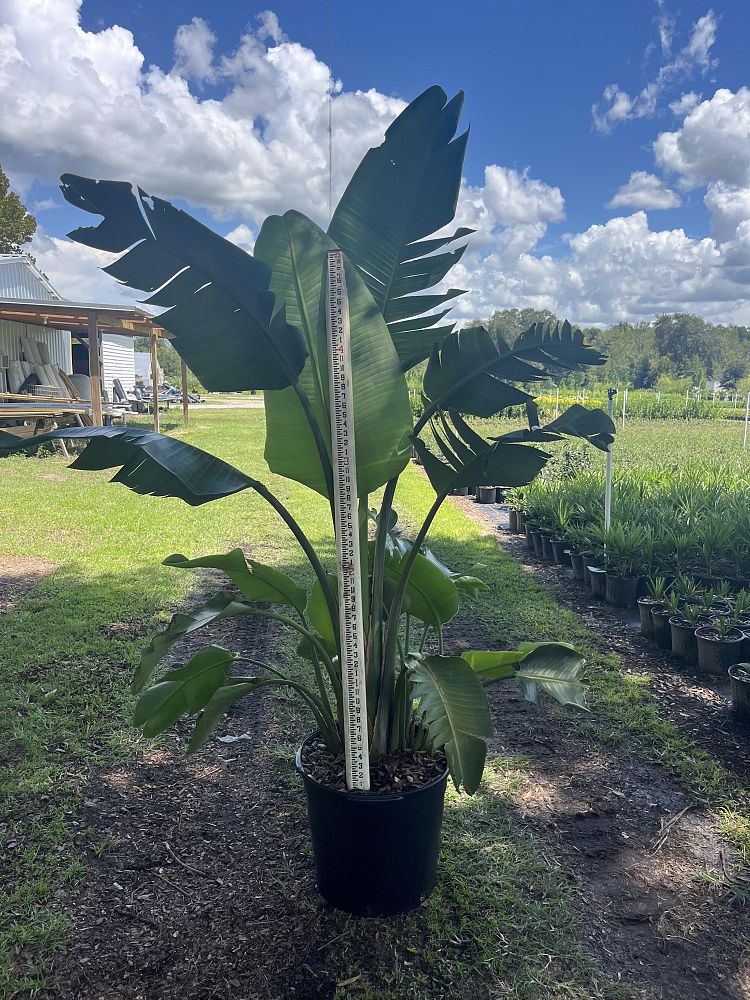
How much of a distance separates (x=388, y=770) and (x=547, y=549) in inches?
199

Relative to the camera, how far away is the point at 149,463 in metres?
2.02

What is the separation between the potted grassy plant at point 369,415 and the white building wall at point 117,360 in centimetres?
2458

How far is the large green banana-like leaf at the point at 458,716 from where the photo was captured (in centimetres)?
190

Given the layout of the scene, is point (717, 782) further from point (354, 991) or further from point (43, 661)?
point (43, 661)

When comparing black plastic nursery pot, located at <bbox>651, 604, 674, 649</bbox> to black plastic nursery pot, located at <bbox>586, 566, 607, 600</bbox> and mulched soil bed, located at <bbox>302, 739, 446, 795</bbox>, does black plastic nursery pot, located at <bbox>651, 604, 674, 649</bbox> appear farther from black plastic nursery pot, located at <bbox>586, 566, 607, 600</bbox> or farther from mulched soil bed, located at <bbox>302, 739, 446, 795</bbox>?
mulched soil bed, located at <bbox>302, 739, 446, 795</bbox>

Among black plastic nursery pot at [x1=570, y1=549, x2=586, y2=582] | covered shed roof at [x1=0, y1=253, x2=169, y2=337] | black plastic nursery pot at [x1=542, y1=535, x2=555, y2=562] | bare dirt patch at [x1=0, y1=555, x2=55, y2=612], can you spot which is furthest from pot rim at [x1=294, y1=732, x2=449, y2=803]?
covered shed roof at [x1=0, y1=253, x2=169, y2=337]

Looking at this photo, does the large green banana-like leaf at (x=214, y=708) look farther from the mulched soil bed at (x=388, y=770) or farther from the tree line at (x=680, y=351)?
the tree line at (x=680, y=351)

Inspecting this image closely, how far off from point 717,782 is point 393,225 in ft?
8.53

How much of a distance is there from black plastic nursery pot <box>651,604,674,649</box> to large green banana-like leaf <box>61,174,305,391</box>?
347 cm

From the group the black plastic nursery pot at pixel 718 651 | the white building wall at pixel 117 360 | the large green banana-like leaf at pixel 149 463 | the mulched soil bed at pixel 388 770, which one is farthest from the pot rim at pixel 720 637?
Result: the white building wall at pixel 117 360

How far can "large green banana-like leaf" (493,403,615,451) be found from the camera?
2.04 metres

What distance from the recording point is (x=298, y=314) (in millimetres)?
2166

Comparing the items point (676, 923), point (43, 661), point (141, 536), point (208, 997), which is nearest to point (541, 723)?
point (676, 923)

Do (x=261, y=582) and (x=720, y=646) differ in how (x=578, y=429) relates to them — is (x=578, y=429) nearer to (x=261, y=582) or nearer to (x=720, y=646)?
(x=261, y=582)
